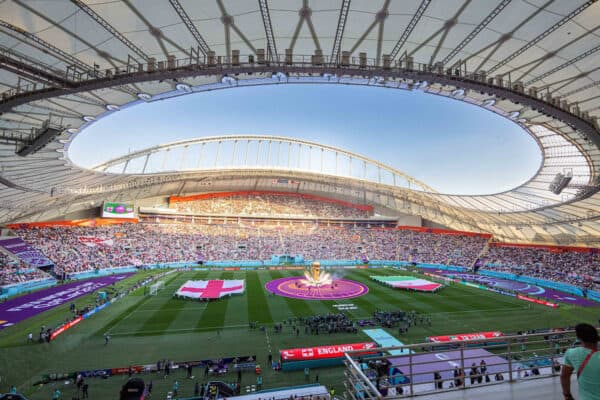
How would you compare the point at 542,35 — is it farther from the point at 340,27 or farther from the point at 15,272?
the point at 15,272

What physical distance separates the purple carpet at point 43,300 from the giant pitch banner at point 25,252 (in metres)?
7.19

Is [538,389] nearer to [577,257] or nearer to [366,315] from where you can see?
[366,315]

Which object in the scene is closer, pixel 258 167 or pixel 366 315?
pixel 366 315

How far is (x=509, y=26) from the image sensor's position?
1378 centimetres

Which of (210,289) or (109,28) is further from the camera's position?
(210,289)

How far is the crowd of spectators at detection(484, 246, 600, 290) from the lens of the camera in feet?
143

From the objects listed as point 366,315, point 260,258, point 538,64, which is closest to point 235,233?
point 260,258

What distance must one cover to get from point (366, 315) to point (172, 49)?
83.7ft

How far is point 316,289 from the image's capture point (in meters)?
39.2

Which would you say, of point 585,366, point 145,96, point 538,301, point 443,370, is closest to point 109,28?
point 145,96

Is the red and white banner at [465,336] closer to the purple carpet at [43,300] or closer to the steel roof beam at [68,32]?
the steel roof beam at [68,32]

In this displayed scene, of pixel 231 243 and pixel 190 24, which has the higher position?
pixel 190 24

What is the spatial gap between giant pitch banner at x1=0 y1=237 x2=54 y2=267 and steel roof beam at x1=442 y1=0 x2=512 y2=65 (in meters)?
54.0

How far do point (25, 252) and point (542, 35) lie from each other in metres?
61.4
